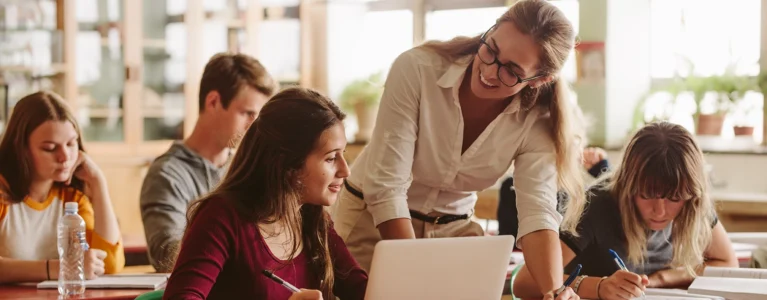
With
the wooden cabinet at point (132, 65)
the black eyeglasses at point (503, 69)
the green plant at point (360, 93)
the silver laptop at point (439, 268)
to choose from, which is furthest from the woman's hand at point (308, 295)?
the green plant at point (360, 93)

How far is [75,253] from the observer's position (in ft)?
8.57

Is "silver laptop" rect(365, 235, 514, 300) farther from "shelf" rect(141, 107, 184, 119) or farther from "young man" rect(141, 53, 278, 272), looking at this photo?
"shelf" rect(141, 107, 184, 119)

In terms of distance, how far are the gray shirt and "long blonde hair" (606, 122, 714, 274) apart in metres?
1.19

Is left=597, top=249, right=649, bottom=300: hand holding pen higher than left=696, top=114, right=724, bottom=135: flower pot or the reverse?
the reverse

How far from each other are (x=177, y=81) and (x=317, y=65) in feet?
3.55

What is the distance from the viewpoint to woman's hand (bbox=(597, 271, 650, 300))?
7.23 ft

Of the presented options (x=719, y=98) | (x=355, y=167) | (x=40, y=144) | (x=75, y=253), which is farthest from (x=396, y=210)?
(x=719, y=98)

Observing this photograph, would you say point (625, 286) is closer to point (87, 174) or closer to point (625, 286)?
point (625, 286)

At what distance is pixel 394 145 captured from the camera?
7.28 feet

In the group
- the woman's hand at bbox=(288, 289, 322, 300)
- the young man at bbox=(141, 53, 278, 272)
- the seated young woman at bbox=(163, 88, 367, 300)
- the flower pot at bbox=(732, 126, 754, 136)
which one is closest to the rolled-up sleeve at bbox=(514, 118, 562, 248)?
the seated young woman at bbox=(163, 88, 367, 300)

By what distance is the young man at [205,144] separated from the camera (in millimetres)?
3016

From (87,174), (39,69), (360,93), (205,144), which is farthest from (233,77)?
(360,93)

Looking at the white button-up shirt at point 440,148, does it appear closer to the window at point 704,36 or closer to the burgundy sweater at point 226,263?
the burgundy sweater at point 226,263

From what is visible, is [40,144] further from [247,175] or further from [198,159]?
[247,175]
